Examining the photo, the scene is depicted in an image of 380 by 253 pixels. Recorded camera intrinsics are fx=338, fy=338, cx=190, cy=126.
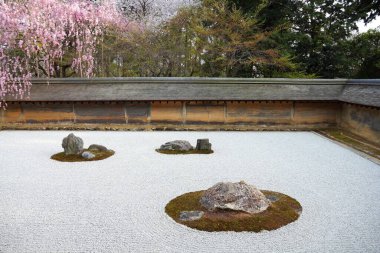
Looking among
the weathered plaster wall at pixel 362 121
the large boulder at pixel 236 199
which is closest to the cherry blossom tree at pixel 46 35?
the large boulder at pixel 236 199

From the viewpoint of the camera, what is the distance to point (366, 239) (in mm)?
4398

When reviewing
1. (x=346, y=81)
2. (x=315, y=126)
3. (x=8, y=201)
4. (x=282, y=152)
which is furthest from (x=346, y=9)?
(x=8, y=201)

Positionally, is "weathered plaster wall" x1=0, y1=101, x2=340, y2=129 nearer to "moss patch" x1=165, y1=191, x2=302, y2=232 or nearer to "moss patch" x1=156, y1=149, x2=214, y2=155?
"moss patch" x1=156, y1=149, x2=214, y2=155

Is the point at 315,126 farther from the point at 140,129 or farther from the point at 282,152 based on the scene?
the point at 140,129

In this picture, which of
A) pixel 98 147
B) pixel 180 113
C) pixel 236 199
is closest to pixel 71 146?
pixel 98 147

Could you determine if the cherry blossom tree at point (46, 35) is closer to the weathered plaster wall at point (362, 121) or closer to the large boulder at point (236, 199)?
the large boulder at point (236, 199)

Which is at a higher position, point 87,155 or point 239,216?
point 87,155

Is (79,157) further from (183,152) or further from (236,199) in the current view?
(236,199)

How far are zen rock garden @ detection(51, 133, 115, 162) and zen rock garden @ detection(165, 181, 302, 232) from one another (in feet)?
11.8

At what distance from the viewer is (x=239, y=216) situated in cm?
500

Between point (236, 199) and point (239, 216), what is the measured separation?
0.29m

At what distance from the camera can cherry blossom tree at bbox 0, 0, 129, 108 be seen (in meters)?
11.4

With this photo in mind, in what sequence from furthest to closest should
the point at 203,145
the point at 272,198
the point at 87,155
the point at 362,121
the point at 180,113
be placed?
the point at 180,113
the point at 362,121
the point at 203,145
the point at 87,155
the point at 272,198

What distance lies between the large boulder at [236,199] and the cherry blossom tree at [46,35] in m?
6.56
